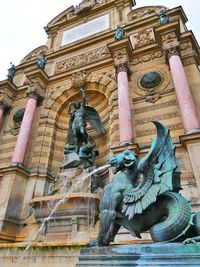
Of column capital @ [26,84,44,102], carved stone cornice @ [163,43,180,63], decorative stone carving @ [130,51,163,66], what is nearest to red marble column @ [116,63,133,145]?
decorative stone carving @ [130,51,163,66]

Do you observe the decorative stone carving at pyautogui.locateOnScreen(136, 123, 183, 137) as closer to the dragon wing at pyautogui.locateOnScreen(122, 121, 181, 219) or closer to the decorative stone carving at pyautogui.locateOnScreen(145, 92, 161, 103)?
the decorative stone carving at pyautogui.locateOnScreen(145, 92, 161, 103)

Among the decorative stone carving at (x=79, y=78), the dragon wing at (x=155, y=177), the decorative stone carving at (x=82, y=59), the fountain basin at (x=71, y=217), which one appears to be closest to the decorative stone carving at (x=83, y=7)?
the decorative stone carving at (x=82, y=59)

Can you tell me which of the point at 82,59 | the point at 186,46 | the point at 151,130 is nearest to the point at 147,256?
the point at 151,130

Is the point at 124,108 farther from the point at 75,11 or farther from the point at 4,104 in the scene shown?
the point at 75,11

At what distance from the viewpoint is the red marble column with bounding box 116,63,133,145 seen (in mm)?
6807

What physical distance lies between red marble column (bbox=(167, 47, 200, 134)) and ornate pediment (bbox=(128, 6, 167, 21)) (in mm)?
4600

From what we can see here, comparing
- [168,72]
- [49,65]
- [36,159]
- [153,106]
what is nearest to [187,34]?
[168,72]

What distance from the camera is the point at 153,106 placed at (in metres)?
7.81

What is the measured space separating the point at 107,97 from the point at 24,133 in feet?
13.1

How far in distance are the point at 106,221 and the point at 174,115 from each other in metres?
5.67

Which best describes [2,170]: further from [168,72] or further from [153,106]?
[168,72]

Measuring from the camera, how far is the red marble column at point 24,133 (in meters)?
8.06

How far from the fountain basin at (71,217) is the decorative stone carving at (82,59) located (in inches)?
297

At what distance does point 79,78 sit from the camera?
10383 mm
